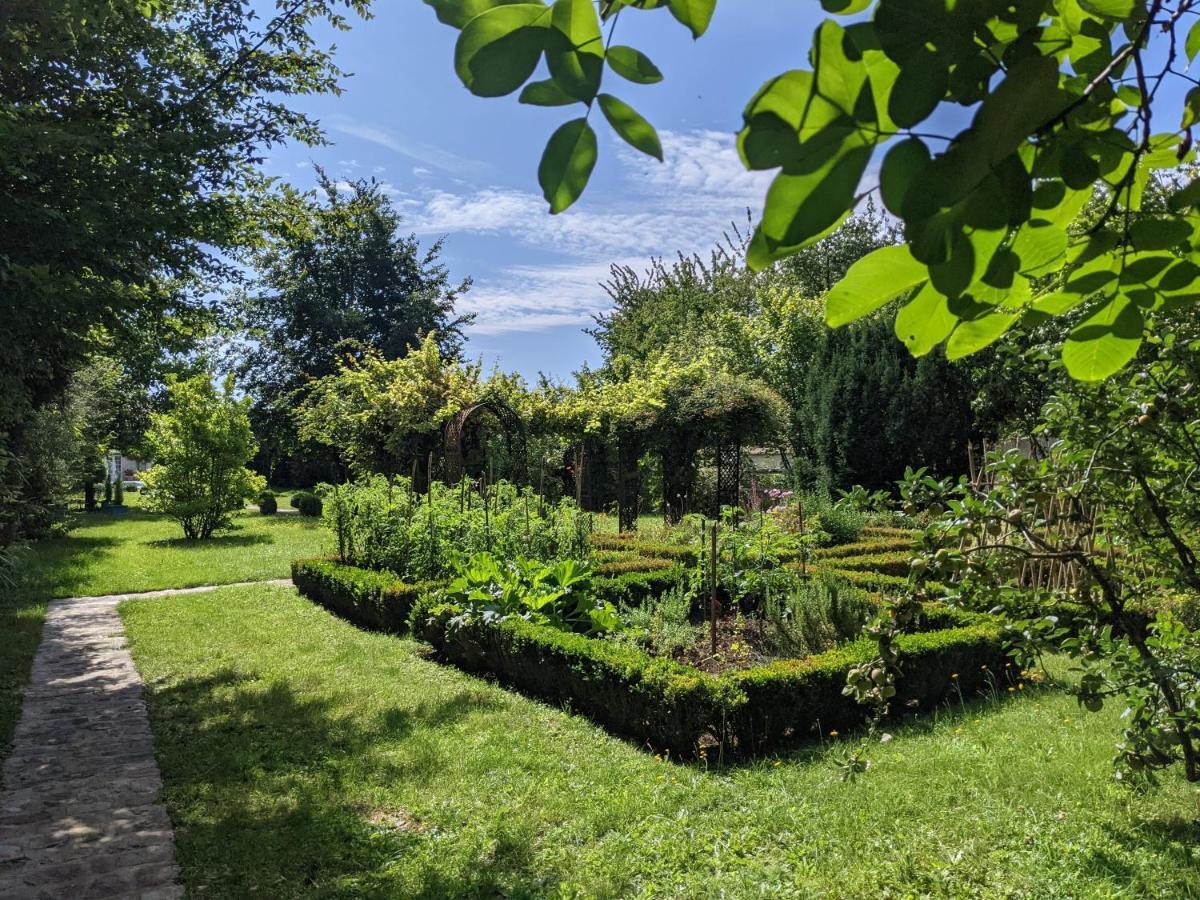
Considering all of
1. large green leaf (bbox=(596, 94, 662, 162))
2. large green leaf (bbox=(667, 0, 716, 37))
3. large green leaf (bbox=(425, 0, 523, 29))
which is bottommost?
large green leaf (bbox=(596, 94, 662, 162))

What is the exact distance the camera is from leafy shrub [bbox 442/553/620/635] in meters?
6.52

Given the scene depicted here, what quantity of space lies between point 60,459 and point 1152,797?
750 inches

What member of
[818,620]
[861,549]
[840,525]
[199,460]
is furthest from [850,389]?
[199,460]

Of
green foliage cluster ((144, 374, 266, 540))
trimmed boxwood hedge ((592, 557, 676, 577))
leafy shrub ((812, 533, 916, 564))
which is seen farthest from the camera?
green foliage cluster ((144, 374, 266, 540))

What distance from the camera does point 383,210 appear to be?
32.6 metres

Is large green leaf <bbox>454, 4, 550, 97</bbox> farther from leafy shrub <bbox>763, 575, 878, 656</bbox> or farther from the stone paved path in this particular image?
leafy shrub <bbox>763, 575, 878, 656</bbox>

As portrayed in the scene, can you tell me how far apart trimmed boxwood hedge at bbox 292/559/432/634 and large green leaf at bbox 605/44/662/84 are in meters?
7.54

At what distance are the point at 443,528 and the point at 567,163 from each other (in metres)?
8.33

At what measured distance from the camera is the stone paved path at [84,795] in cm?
349

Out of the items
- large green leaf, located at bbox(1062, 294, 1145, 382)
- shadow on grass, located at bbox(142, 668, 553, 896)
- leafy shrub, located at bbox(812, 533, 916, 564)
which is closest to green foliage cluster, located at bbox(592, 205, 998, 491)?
leafy shrub, located at bbox(812, 533, 916, 564)

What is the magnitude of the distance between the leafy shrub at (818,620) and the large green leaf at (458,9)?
5960 millimetres

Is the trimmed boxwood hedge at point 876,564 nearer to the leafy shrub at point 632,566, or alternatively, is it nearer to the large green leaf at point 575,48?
the leafy shrub at point 632,566

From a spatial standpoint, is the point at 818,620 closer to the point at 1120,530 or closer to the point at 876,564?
the point at 876,564

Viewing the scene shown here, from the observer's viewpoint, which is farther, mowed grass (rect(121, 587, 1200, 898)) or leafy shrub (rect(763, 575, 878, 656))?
leafy shrub (rect(763, 575, 878, 656))
